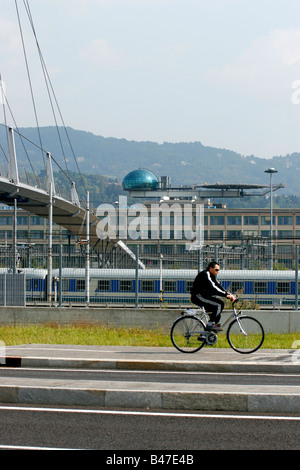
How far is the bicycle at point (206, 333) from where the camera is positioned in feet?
42.5

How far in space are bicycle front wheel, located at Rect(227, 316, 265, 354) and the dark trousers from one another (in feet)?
1.14

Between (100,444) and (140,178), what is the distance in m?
162

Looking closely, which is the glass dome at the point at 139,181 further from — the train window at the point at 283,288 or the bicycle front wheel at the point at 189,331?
the bicycle front wheel at the point at 189,331

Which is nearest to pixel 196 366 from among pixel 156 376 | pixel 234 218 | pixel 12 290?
pixel 156 376

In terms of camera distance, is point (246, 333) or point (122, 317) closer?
point (246, 333)

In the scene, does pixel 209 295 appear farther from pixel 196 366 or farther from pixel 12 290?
pixel 12 290

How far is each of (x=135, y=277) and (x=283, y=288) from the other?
1517cm

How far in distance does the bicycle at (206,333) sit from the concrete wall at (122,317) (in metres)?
4.33

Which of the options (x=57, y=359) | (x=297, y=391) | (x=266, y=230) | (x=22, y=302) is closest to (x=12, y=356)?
(x=57, y=359)

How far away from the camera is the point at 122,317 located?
19.5m

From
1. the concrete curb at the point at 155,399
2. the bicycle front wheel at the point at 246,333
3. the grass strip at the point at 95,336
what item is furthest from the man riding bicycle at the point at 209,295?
the concrete curb at the point at 155,399

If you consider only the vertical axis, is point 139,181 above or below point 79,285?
above

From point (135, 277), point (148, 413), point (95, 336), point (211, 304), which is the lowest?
point (95, 336)
